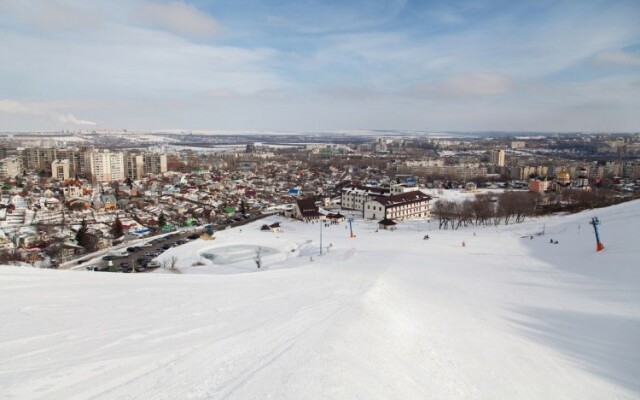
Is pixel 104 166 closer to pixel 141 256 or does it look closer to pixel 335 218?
pixel 335 218

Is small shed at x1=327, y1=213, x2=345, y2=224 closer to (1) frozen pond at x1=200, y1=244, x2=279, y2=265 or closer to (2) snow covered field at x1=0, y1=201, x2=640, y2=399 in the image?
(1) frozen pond at x1=200, y1=244, x2=279, y2=265

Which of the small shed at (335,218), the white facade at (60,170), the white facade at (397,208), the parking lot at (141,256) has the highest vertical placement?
the white facade at (60,170)

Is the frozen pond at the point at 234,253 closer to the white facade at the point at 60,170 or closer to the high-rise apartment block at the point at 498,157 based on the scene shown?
the white facade at the point at 60,170

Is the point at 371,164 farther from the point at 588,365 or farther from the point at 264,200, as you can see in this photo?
the point at 588,365

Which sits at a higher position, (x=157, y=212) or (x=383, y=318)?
(x=383, y=318)

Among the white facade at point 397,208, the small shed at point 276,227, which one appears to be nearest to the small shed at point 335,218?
the white facade at point 397,208

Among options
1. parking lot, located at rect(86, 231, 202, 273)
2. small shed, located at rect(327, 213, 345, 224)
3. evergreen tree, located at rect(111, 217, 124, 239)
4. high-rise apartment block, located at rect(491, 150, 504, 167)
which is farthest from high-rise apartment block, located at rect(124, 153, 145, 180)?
high-rise apartment block, located at rect(491, 150, 504, 167)

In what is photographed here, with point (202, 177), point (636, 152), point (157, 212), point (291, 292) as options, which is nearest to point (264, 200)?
point (157, 212)

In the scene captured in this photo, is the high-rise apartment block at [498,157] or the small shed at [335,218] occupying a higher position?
the high-rise apartment block at [498,157]
